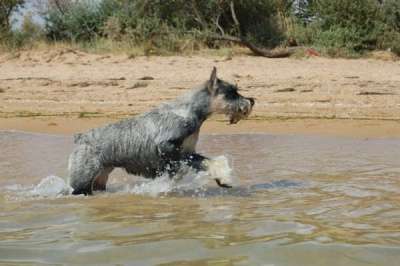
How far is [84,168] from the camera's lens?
756cm

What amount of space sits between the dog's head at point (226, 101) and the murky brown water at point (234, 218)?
2.54 feet

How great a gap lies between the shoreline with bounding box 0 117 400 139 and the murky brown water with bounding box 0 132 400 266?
2040mm

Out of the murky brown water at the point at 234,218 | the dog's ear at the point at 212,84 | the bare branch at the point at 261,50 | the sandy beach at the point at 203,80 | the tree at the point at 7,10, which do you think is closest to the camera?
the murky brown water at the point at 234,218

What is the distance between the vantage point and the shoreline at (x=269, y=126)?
39.7ft

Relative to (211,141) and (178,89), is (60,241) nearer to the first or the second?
(211,141)

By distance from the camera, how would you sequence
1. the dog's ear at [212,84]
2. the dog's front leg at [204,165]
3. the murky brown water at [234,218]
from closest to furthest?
the murky brown water at [234,218]
the dog's front leg at [204,165]
the dog's ear at [212,84]

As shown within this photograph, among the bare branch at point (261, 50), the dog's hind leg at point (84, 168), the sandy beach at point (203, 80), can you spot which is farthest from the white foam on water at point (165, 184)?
the bare branch at point (261, 50)

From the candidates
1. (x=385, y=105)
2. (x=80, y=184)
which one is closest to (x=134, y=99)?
(x=385, y=105)

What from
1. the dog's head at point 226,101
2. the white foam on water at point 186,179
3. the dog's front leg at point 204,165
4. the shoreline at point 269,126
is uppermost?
the dog's head at point 226,101

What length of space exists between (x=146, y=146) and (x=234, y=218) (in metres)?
1.92

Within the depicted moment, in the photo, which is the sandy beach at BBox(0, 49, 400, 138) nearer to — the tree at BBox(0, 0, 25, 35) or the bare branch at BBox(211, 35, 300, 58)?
the bare branch at BBox(211, 35, 300, 58)

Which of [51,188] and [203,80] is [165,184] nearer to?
[51,188]

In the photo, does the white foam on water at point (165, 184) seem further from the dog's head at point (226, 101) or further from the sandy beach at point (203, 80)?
the sandy beach at point (203, 80)

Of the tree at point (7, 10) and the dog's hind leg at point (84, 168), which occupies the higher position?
the tree at point (7, 10)
